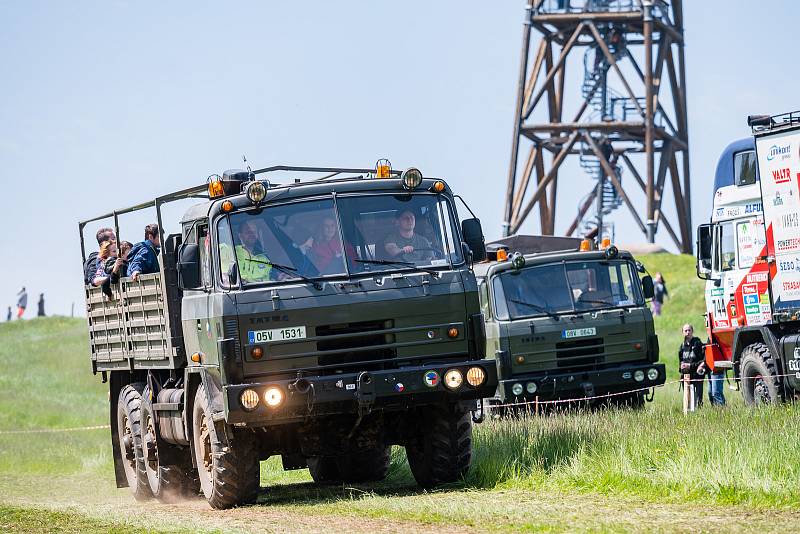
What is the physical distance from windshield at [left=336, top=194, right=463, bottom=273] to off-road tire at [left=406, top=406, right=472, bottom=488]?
5.38 ft

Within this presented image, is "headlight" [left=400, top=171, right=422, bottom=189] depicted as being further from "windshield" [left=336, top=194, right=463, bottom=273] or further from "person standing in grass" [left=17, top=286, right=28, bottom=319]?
"person standing in grass" [left=17, top=286, right=28, bottom=319]

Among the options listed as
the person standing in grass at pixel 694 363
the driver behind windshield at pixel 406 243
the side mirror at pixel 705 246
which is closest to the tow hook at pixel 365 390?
the driver behind windshield at pixel 406 243

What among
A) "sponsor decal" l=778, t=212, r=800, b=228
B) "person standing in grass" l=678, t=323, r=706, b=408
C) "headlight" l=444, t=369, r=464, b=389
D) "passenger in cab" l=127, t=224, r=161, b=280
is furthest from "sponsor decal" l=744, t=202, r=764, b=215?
"passenger in cab" l=127, t=224, r=161, b=280

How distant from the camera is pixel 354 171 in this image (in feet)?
55.3

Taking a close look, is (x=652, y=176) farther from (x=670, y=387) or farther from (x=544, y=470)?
(x=544, y=470)

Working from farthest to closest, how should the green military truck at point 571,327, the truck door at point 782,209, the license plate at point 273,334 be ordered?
the green military truck at point 571,327, the truck door at point 782,209, the license plate at point 273,334

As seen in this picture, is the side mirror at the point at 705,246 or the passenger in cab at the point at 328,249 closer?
the passenger in cab at the point at 328,249

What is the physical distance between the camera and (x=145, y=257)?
55.2 ft

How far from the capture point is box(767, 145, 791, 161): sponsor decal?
19.4m

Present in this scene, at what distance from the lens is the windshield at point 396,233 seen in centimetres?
1398

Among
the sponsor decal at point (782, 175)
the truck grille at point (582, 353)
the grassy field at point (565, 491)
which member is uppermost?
the sponsor decal at point (782, 175)

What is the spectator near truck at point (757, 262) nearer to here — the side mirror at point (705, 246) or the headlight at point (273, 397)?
the side mirror at point (705, 246)

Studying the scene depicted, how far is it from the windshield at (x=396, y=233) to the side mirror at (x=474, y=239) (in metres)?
0.15

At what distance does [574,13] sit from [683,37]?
398cm
